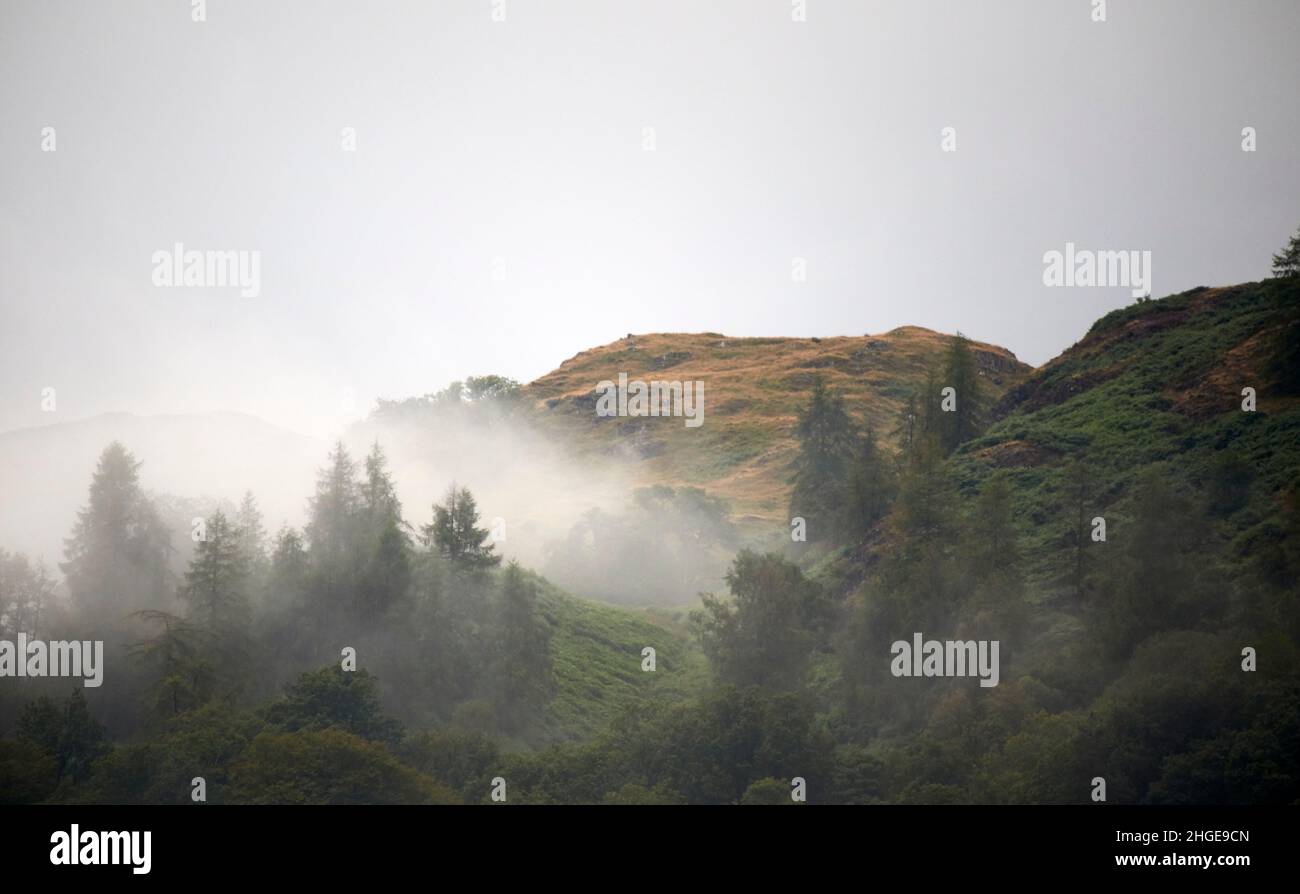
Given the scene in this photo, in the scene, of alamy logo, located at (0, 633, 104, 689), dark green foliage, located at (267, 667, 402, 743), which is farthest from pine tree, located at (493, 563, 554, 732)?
alamy logo, located at (0, 633, 104, 689)

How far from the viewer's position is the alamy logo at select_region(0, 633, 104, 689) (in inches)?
2771

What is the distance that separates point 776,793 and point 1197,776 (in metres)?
20.4

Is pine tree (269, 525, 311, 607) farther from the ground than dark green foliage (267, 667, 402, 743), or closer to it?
farther from the ground

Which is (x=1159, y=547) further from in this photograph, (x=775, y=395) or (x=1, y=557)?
(x=775, y=395)

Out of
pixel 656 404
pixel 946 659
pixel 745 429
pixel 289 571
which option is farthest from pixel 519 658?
pixel 656 404

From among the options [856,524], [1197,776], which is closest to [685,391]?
[856,524]

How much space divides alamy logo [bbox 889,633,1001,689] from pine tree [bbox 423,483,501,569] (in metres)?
30.9

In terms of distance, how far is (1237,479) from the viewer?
68.2m

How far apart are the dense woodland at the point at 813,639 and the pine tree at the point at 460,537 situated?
0.84 feet

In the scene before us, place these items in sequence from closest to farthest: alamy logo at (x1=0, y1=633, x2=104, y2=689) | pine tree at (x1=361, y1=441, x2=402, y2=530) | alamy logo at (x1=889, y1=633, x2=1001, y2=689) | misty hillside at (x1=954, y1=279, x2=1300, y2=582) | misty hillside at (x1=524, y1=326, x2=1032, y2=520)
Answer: alamy logo at (x1=889, y1=633, x2=1001, y2=689), misty hillside at (x1=954, y1=279, x2=1300, y2=582), alamy logo at (x1=0, y1=633, x2=104, y2=689), pine tree at (x1=361, y1=441, x2=402, y2=530), misty hillside at (x1=524, y1=326, x2=1032, y2=520)

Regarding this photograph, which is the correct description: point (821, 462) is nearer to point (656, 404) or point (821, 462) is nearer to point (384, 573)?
point (384, 573)

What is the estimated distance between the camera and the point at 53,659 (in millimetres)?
71438

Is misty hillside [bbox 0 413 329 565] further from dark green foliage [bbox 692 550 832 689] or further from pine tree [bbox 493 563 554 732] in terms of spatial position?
dark green foliage [bbox 692 550 832 689]

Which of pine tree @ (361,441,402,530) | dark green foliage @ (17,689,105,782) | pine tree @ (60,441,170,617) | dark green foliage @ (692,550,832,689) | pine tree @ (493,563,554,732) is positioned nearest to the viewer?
dark green foliage @ (17,689,105,782)
